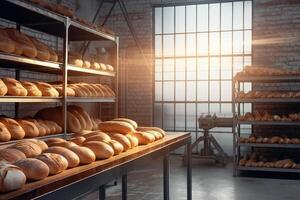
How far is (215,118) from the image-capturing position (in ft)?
23.3

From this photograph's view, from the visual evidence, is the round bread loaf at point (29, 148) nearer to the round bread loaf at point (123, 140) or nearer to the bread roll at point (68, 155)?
the bread roll at point (68, 155)

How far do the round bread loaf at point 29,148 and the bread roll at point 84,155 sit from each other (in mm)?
164

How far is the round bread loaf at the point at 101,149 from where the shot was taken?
78.2 inches

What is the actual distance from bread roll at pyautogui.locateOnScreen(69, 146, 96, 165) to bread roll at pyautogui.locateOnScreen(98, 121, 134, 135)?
0.70 meters

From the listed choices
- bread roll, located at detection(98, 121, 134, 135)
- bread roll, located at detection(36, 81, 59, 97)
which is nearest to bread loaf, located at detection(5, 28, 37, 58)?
bread roll, located at detection(36, 81, 59, 97)

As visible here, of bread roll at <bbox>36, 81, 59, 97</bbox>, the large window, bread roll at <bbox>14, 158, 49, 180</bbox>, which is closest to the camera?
bread roll at <bbox>14, 158, 49, 180</bbox>

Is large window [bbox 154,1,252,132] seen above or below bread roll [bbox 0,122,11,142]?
above

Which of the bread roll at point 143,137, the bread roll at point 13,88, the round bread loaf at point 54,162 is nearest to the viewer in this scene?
the round bread loaf at point 54,162

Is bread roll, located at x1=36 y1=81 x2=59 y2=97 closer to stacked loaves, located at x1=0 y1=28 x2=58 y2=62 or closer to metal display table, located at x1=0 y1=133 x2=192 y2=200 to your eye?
stacked loaves, located at x1=0 y1=28 x2=58 y2=62

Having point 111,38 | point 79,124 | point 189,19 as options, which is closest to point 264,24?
point 189,19

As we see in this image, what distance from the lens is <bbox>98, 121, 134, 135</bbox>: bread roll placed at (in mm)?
2617

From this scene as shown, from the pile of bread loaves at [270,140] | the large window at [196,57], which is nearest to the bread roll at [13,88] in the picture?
the pile of bread loaves at [270,140]

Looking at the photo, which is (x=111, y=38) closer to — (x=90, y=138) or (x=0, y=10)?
(x=0, y=10)

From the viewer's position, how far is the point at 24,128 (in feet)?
11.8
